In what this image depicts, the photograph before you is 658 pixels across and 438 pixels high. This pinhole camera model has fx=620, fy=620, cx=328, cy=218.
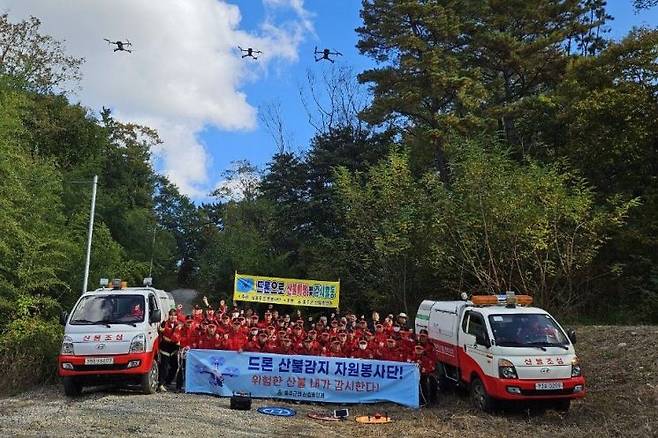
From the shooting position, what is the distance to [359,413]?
11641 mm

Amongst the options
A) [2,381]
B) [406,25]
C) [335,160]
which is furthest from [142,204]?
[2,381]

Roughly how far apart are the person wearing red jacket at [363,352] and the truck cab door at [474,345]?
1.95 m

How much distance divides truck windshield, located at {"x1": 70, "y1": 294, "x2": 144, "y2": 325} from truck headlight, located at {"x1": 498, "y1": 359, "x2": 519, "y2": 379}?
7.03 metres

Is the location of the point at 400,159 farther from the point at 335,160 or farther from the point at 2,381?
the point at 2,381

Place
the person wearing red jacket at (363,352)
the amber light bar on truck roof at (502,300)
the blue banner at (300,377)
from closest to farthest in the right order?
1. the amber light bar on truck roof at (502,300)
2. the blue banner at (300,377)
3. the person wearing red jacket at (363,352)

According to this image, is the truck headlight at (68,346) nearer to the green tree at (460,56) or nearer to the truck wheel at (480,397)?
the truck wheel at (480,397)

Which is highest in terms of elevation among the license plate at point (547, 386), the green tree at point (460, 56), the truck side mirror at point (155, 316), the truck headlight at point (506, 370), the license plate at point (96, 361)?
the green tree at point (460, 56)

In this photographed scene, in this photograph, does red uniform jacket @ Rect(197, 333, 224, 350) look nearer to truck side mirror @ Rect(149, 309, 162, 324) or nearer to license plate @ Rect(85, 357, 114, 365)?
truck side mirror @ Rect(149, 309, 162, 324)

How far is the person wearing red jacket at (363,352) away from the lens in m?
13.2

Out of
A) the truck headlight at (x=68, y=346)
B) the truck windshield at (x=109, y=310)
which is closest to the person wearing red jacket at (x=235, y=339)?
the truck windshield at (x=109, y=310)

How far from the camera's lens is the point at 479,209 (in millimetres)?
17969

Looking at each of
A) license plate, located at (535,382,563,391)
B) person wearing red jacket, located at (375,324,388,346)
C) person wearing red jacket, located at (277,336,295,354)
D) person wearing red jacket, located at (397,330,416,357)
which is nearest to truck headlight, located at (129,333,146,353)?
person wearing red jacket, located at (277,336,295,354)

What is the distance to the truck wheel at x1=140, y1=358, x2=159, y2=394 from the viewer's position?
477 inches

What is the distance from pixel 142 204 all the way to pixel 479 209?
118ft
